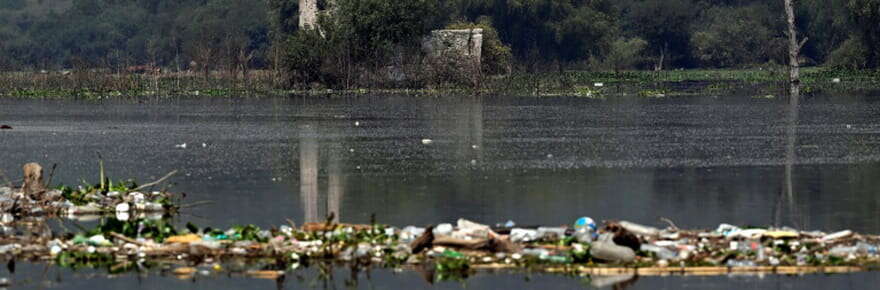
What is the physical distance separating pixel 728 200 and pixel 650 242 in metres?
4.27

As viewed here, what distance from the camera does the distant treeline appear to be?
219 feet

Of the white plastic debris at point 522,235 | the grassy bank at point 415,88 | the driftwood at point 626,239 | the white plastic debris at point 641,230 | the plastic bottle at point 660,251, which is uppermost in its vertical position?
the driftwood at point 626,239

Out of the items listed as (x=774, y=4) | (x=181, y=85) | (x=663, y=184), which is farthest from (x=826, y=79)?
(x=663, y=184)

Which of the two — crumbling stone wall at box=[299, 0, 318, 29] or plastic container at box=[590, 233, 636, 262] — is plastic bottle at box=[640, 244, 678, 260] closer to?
plastic container at box=[590, 233, 636, 262]

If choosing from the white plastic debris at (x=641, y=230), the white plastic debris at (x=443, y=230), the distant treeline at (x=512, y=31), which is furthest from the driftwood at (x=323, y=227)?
the distant treeline at (x=512, y=31)

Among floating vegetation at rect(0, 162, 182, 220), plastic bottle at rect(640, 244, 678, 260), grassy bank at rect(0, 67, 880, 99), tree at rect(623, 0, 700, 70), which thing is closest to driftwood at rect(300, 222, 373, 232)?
plastic bottle at rect(640, 244, 678, 260)

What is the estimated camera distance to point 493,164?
23.6 meters

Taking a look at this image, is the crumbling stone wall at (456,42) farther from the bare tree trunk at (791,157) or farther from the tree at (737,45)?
the tree at (737,45)

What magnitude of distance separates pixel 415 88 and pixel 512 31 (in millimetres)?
26656

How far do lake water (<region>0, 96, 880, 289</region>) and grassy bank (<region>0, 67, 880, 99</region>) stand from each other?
14.1 meters

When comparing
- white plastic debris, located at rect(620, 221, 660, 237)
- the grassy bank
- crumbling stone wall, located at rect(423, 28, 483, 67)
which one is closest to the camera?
white plastic debris, located at rect(620, 221, 660, 237)

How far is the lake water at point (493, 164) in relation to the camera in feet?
55.2

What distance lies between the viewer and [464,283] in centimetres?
1278

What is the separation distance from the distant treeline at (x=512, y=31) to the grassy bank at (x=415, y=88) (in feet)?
5.92
